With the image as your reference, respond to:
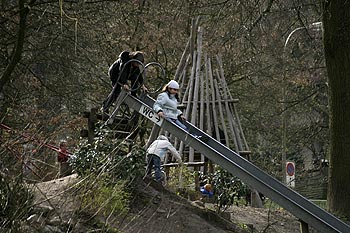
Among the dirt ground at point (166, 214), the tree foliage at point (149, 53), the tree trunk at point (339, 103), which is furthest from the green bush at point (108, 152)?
the tree trunk at point (339, 103)

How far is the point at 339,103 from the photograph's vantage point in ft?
36.6

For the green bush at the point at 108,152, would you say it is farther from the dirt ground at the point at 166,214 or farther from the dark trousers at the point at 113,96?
the dark trousers at the point at 113,96

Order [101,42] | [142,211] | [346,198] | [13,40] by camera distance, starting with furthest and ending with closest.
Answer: [101,42] → [13,40] → [346,198] → [142,211]

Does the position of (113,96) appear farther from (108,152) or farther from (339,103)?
(339,103)

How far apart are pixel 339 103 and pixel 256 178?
2.67 metres

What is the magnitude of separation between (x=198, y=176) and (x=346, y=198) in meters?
2.56

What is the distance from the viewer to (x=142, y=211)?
8.43 meters

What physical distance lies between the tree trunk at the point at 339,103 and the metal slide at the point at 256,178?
5.28ft

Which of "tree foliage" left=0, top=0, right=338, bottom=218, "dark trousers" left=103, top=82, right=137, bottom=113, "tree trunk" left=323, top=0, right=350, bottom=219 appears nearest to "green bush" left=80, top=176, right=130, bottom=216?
"tree foliage" left=0, top=0, right=338, bottom=218

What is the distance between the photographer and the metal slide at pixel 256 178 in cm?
917

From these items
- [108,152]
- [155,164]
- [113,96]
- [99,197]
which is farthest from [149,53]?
[99,197]

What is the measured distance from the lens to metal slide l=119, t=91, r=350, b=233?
917cm

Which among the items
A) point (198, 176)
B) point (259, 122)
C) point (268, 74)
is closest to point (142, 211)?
point (198, 176)

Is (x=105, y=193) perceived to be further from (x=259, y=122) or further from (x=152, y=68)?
(x=259, y=122)
